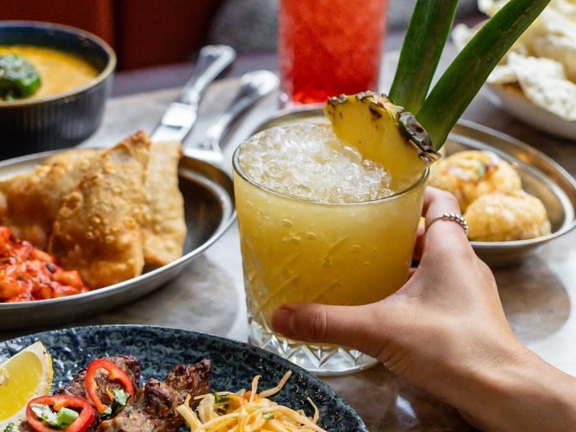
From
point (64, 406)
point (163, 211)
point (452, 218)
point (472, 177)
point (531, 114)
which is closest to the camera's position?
point (64, 406)

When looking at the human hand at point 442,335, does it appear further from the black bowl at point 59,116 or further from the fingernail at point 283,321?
the black bowl at point 59,116

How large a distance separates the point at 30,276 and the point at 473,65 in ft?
2.88

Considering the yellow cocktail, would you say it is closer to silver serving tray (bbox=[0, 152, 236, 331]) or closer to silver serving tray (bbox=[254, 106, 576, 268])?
silver serving tray (bbox=[0, 152, 236, 331])

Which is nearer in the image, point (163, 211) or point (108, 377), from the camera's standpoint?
point (108, 377)

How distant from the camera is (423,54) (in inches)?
50.4

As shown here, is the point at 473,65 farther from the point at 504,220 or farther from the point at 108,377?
the point at 108,377

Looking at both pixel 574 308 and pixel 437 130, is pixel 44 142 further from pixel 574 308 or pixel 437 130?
pixel 574 308

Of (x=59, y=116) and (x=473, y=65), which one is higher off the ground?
(x=473, y=65)

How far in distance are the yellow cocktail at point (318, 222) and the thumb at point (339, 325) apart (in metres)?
0.06

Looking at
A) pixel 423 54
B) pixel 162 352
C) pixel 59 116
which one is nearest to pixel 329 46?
pixel 59 116

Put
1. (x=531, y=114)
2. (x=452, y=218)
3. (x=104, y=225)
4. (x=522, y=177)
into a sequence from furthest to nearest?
(x=531, y=114), (x=522, y=177), (x=104, y=225), (x=452, y=218)

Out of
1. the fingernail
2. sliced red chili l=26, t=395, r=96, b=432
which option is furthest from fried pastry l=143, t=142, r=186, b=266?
sliced red chili l=26, t=395, r=96, b=432

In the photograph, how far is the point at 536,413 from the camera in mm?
1129

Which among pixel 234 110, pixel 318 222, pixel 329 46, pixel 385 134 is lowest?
pixel 234 110
